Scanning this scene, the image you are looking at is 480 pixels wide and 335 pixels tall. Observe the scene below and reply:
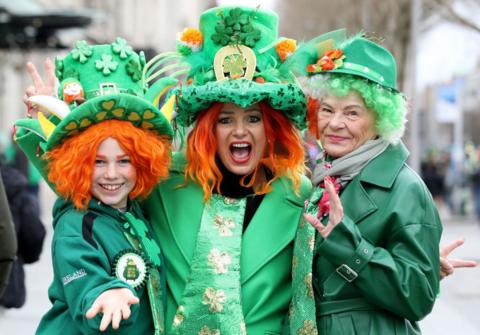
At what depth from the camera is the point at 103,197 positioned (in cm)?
331

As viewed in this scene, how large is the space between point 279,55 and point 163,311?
119 centimetres

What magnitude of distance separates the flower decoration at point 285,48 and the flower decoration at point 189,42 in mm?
338

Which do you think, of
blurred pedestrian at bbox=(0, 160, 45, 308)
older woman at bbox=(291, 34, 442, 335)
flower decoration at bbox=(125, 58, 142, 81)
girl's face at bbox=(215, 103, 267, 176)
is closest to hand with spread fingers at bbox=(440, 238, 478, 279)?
older woman at bbox=(291, 34, 442, 335)

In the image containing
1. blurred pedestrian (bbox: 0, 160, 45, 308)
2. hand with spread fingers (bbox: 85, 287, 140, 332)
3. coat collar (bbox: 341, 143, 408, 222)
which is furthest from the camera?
blurred pedestrian (bbox: 0, 160, 45, 308)

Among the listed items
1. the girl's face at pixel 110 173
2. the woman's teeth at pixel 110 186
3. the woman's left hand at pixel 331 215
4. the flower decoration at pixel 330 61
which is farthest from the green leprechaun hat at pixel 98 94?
the woman's left hand at pixel 331 215

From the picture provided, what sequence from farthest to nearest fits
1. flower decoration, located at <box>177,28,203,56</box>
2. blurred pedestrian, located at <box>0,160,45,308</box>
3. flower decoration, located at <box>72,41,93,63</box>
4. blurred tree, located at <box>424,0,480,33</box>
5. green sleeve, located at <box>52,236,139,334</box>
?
blurred tree, located at <box>424,0,480,33</box>, blurred pedestrian, located at <box>0,160,45,308</box>, flower decoration, located at <box>177,28,203,56</box>, flower decoration, located at <box>72,41,93,63</box>, green sleeve, located at <box>52,236,139,334</box>

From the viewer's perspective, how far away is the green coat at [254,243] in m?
3.47

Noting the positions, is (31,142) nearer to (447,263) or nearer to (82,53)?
(82,53)

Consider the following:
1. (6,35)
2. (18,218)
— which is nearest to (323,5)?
(6,35)

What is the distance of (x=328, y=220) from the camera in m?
3.19

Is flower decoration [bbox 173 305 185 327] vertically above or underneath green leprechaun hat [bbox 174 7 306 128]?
underneath

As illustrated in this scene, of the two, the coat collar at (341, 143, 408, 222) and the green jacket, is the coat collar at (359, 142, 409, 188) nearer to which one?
the coat collar at (341, 143, 408, 222)

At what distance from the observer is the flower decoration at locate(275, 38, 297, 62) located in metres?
3.68

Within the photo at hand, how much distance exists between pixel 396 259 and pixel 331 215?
285 mm
